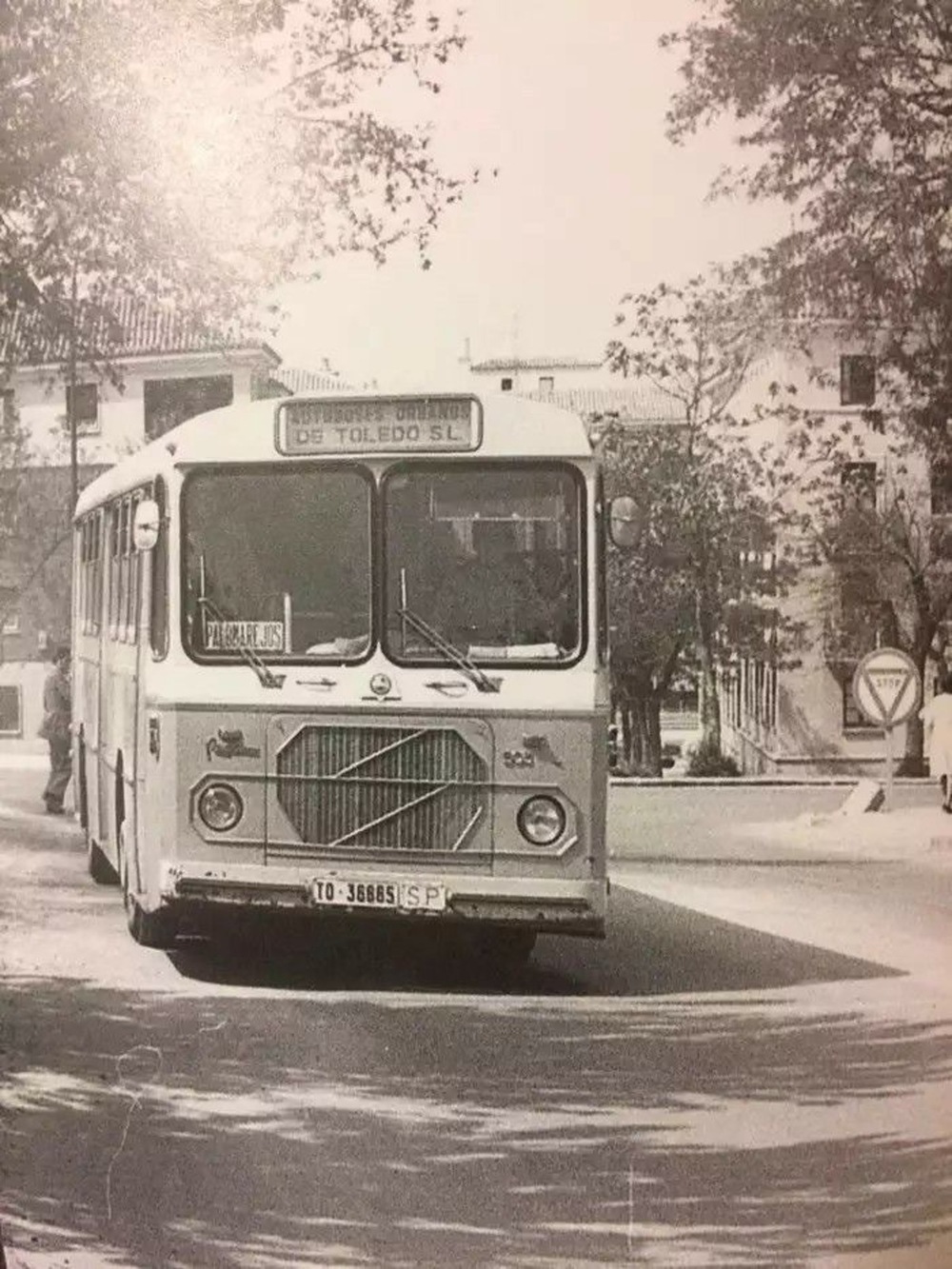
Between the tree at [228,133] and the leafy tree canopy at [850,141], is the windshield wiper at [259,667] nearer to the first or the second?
the tree at [228,133]

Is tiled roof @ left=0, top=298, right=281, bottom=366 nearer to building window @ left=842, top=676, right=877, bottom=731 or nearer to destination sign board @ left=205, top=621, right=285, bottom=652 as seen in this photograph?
destination sign board @ left=205, top=621, right=285, bottom=652

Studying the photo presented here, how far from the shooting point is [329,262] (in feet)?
11.4

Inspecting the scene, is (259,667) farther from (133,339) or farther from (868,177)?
(868,177)

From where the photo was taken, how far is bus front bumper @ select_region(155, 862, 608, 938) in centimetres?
386


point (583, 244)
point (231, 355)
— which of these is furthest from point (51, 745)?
point (583, 244)

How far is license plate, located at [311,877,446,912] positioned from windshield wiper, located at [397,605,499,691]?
16.2 inches

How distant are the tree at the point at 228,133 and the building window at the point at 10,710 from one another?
591 mm

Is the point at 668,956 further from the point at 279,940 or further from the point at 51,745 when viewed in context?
the point at 51,745

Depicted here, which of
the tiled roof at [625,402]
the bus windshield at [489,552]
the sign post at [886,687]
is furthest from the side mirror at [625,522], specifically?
the sign post at [886,687]

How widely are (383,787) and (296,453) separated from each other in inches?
26.1

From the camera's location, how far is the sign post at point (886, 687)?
3.39 metres

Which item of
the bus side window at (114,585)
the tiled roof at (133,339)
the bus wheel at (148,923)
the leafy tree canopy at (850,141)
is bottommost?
the bus wheel at (148,923)

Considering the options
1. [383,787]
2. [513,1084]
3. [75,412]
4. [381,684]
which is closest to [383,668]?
[381,684]

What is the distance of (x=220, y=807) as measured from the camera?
4.07 metres
